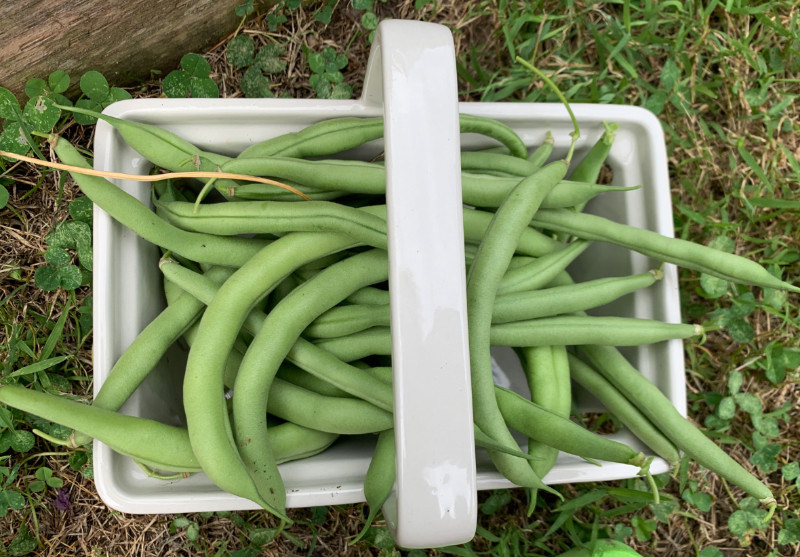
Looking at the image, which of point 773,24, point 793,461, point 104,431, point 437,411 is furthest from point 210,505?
point 773,24

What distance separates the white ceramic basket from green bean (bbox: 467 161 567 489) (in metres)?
0.07

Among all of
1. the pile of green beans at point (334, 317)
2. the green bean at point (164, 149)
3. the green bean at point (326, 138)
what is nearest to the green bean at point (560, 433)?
the pile of green beans at point (334, 317)

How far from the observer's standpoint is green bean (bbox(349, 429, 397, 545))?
88 centimetres

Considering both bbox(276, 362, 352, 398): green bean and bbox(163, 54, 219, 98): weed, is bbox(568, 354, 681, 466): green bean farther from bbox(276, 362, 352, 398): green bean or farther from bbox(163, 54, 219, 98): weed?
bbox(163, 54, 219, 98): weed

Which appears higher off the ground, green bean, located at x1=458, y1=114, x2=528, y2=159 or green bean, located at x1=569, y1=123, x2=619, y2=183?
green bean, located at x1=458, y1=114, x2=528, y2=159

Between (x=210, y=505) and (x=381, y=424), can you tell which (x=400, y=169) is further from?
(x=210, y=505)

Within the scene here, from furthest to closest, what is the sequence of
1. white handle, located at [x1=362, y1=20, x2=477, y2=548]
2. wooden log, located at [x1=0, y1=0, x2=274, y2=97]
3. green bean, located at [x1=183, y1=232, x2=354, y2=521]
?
wooden log, located at [x1=0, y1=0, x2=274, y2=97], green bean, located at [x1=183, y1=232, x2=354, y2=521], white handle, located at [x1=362, y1=20, x2=477, y2=548]

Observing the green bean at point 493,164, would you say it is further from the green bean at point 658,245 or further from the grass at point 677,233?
the grass at point 677,233

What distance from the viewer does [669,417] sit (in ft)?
3.18

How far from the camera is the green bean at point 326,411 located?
0.88m

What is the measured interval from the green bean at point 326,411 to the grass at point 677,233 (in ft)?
1.51

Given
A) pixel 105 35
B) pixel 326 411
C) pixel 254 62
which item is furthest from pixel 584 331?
pixel 105 35

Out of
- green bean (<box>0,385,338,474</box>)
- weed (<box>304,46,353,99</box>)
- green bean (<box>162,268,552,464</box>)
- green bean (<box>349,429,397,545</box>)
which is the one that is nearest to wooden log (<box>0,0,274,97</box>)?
weed (<box>304,46,353,99</box>)

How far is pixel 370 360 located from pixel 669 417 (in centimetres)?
47
